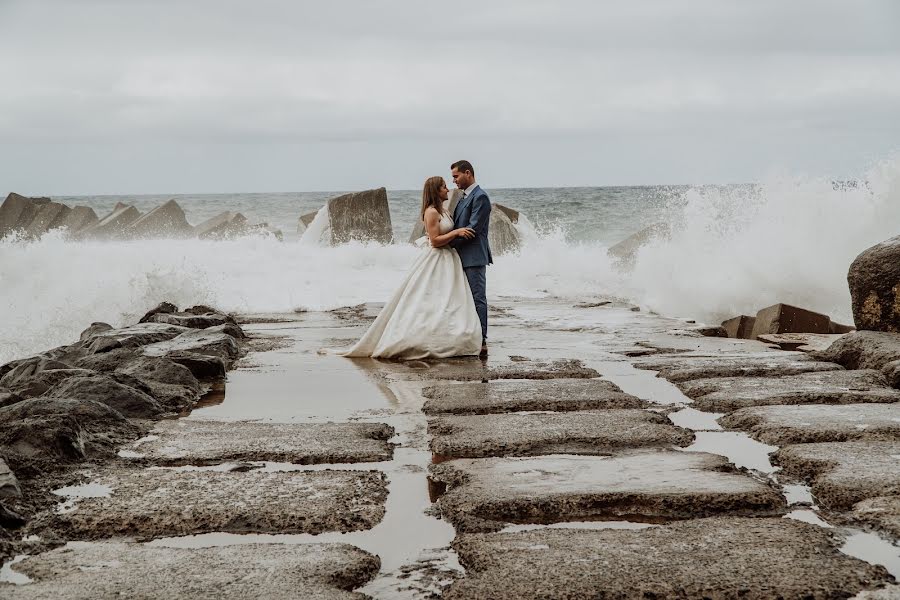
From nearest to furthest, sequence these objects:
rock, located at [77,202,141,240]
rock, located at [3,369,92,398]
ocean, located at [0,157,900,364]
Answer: rock, located at [3,369,92,398]
ocean, located at [0,157,900,364]
rock, located at [77,202,141,240]

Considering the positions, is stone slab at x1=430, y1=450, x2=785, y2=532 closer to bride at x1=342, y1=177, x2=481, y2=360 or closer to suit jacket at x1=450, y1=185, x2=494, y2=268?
bride at x1=342, y1=177, x2=481, y2=360

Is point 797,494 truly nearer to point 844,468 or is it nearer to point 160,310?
point 844,468

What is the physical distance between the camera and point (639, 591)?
2428mm

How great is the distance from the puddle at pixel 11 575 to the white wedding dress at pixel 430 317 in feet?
16.2

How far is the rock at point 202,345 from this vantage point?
23.1 feet

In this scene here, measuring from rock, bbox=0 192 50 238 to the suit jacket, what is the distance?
27.6 m

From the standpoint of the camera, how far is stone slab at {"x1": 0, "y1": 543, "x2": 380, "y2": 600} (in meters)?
2.46

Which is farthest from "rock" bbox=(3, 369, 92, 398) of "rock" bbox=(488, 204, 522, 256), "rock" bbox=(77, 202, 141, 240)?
"rock" bbox=(77, 202, 141, 240)

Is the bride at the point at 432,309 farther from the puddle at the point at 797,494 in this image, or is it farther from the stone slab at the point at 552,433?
the puddle at the point at 797,494

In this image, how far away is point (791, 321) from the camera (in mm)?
8781

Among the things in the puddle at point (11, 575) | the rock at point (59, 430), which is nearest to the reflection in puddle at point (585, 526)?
the puddle at point (11, 575)

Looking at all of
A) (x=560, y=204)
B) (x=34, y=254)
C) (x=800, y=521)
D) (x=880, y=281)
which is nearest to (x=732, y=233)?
(x=880, y=281)

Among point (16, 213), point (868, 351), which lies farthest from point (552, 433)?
point (16, 213)

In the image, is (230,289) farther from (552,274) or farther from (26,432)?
(26,432)
